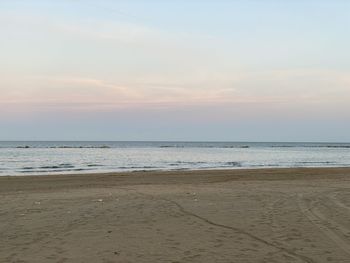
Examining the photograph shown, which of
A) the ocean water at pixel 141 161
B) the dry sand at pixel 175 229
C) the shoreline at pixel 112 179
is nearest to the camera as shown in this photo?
the dry sand at pixel 175 229

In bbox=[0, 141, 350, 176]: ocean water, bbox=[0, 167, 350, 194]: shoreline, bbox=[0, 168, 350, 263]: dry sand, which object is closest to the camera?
bbox=[0, 168, 350, 263]: dry sand

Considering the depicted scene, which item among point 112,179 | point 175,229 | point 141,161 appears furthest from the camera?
point 141,161

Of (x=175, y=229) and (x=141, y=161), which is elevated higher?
(x=175, y=229)


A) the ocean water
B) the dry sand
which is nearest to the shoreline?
the ocean water

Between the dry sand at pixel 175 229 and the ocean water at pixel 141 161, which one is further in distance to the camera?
the ocean water at pixel 141 161

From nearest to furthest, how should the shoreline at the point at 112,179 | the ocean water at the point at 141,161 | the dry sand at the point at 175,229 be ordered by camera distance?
the dry sand at the point at 175,229
the shoreline at the point at 112,179
the ocean water at the point at 141,161

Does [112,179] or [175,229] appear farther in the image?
[112,179]

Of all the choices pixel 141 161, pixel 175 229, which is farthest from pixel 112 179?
pixel 141 161

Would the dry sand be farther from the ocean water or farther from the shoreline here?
the ocean water

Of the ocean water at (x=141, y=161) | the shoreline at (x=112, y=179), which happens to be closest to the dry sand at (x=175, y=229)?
the shoreline at (x=112, y=179)

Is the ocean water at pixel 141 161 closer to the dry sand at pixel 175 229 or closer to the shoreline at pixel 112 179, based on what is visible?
the shoreline at pixel 112 179

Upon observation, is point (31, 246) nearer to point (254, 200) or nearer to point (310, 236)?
point (310, 236)

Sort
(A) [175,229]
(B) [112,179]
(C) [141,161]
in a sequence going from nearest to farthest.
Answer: (A) [175,229] < (B) [112,179] < (C) [141,161]

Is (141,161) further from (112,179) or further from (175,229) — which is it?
(175,229)
